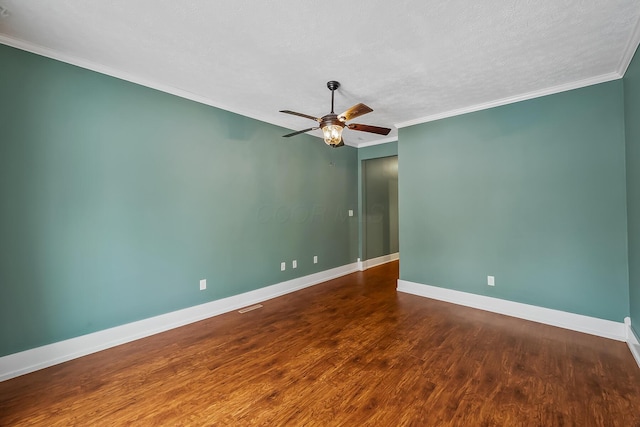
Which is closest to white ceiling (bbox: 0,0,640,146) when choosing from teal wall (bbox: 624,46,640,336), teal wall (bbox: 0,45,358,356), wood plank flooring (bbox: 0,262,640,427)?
teal wall (bbox: 624,46,640,336)

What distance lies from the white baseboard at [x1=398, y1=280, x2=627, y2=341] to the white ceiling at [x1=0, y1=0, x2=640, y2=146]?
2511mm

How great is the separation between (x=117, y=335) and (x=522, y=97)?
5.16 meters

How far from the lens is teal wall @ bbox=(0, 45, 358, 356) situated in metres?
2.24

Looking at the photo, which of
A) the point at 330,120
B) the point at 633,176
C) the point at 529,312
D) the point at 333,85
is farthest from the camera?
the point at 529,312

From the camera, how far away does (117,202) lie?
8.87ft

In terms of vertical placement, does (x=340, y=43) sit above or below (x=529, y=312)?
above

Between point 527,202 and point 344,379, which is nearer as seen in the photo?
point 344,379

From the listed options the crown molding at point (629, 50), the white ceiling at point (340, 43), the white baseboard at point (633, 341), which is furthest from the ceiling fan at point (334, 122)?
the white baseboard at point (633, 341)

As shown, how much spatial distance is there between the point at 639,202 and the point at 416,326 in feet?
7.43

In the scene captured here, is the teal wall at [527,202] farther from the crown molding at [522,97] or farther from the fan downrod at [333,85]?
the fan downrod at [333,85]

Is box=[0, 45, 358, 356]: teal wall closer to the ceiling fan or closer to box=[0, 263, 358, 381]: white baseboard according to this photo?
box=[0, 263, 358, 381]: white baseboard

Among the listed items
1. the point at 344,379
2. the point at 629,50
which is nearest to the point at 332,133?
the point at 344,379

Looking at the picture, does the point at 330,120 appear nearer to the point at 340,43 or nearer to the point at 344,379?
the point at 340,43

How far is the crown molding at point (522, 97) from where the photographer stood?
281 centimetres
